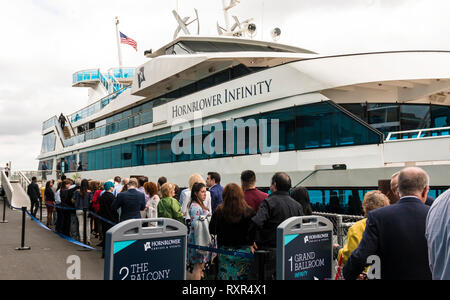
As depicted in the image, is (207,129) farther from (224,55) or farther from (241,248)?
(241,248)

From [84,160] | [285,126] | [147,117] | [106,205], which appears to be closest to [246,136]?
[285,126]

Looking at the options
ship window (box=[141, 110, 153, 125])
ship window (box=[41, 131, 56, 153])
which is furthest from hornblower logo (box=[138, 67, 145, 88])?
ship window (box=[41, 131, 56, 153])

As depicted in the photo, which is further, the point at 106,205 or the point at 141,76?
the point at 141,76

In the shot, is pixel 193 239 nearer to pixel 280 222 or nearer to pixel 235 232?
pixel 235 232

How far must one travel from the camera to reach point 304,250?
4.23m

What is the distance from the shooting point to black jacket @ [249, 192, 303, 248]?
194 inches

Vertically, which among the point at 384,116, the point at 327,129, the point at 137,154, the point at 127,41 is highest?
the point at 127,41

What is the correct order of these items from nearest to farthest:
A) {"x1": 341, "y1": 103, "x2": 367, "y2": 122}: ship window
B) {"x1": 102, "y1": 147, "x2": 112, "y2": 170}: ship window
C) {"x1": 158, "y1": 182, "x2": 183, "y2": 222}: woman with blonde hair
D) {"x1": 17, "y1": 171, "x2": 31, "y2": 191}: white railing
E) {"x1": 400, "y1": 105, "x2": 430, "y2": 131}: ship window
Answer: {"x1": 158, "y1": 182, "x2": 183, "y2": 222}: woman with blonde hair < {"x1": 400, "y1": 105, "x2": 430, "y2": 131}: ship window < {"x1": 341, "y1": 103, "x2": 367, "y2": 122}: ship window < {"x1": 102, "y1": 147, "x2": 112, "y2": 170}: ship window < {"x1": 17, "y1": 171, "x2": 31, "y2": 191}: white railing

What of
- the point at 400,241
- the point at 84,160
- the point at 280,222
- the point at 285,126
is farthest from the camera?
the point at 84,160

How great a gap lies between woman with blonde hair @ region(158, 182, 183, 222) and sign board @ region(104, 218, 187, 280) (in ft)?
9.95

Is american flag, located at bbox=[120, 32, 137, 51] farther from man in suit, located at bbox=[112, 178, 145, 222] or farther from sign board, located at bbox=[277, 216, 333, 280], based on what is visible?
sign board, located at bbox=[277, 216, 333, 280]

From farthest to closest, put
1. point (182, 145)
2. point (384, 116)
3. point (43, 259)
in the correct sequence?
point (182, 145)
point (384, 116)
point (43, 259)

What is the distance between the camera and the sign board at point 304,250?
4.02m

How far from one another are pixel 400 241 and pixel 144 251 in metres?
2.07
